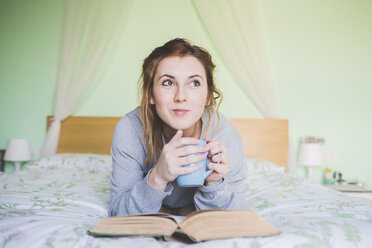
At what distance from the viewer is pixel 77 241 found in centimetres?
64

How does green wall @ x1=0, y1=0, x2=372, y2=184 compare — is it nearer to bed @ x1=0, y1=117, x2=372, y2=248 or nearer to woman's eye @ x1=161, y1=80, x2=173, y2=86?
bed @ x1=0, y1=117, x2=372, y2=248

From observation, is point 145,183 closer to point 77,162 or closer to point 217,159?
point 217,159

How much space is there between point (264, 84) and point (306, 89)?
505mm

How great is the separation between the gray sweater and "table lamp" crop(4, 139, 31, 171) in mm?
2110

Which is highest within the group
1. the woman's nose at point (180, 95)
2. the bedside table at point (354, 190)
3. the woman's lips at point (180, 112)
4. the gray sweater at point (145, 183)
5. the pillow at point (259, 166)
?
the woman's nose at point (180, 95)

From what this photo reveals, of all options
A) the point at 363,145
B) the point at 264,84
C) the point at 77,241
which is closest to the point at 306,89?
the point at 264,84

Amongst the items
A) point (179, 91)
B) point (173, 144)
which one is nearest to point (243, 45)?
point (179, 91)

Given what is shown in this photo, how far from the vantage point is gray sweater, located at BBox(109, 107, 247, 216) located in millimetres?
906

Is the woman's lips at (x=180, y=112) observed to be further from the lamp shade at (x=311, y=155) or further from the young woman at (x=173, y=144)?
the lamp shade at (x=311, y=155)

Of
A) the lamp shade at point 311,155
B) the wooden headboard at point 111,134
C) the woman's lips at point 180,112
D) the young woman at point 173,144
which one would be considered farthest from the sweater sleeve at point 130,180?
the lamp shade at point 311,155

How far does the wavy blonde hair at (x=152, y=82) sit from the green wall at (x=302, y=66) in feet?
5.98

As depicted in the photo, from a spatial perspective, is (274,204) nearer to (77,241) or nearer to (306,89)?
(77,241)

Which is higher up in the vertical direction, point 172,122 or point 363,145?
point 172,122

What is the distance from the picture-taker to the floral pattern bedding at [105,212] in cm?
65
